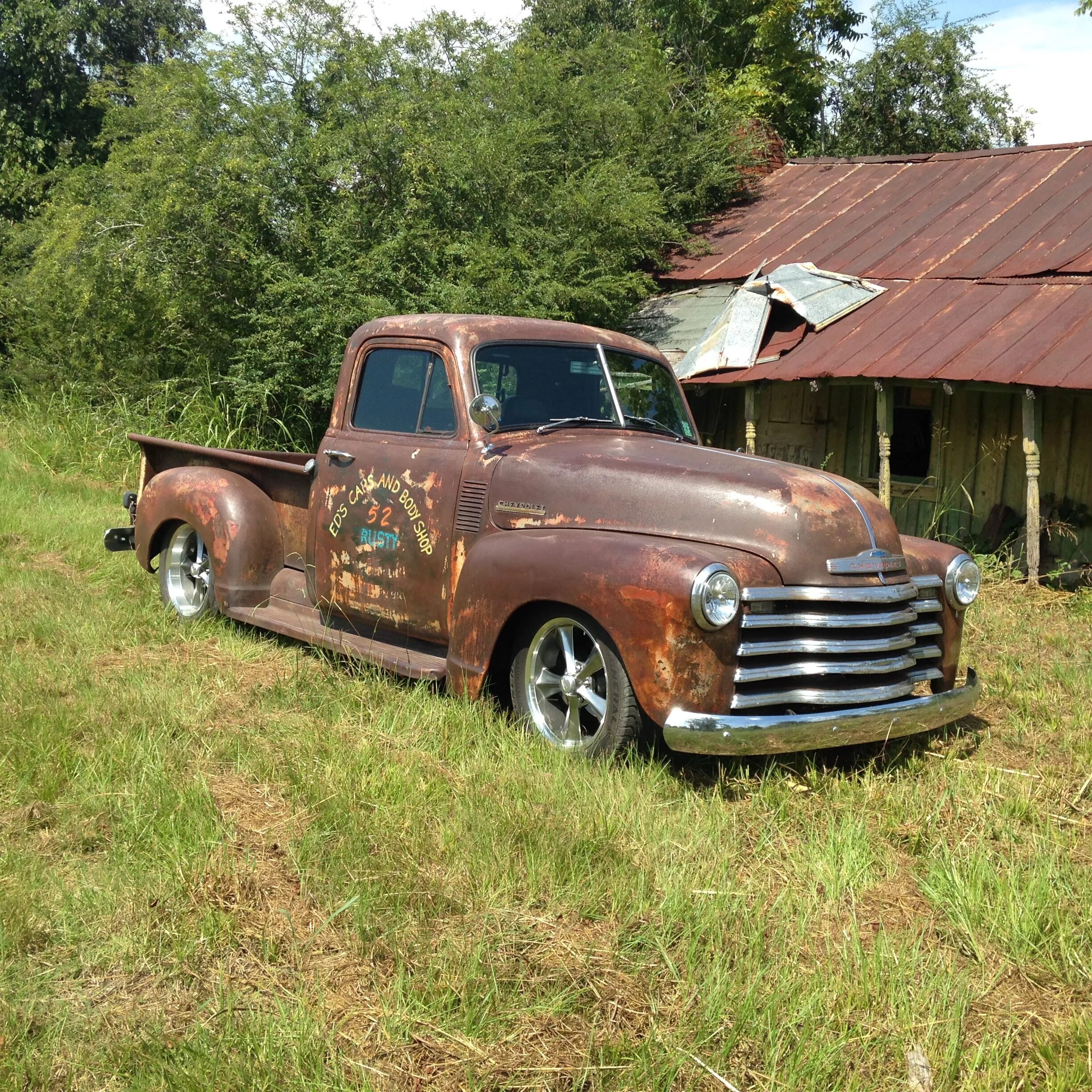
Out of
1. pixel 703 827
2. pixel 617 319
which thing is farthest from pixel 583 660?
pixel 617 319

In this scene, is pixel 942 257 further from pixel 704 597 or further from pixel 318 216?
pixel 704 597

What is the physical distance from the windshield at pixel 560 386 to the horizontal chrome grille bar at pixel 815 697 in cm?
178

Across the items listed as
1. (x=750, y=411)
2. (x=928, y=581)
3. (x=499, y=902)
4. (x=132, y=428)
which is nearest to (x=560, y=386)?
(x=928, y=581)

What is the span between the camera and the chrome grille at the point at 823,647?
411 cm

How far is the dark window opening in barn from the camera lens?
12.9m

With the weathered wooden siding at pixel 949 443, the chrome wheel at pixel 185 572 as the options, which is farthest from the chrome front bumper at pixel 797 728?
the weathered wooden siding at pixel 949 443

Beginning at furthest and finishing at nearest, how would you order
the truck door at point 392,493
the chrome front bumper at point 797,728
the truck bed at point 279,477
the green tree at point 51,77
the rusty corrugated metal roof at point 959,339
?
the green tree at point 51,77 → the rusty corrugated metal roof at point 959,339 → the truck bed at point 279,477 → the truck door at point 392,493 → the chrome front bumper at point 797,728

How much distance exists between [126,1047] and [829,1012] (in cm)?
165

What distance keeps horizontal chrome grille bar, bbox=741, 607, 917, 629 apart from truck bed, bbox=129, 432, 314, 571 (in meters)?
2.84

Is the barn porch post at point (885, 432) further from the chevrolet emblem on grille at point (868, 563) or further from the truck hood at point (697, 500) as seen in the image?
the chevrolet emblem on grille at point (868, 563)

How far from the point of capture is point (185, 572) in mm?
6996

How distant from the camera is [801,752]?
4793 mm

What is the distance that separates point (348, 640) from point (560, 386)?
1.59 meters

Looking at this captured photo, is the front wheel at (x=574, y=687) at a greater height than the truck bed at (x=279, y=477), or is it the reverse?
the truck bed at (x=279, y=477)
